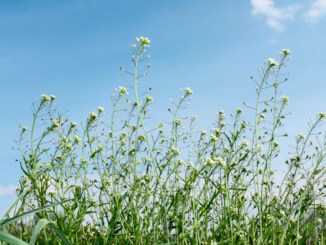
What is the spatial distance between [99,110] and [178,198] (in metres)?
1.22

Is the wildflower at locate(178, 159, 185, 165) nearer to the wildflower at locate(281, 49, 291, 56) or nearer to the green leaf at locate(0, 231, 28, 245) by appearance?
the wildflower at locate(281, 49, 291, 56)

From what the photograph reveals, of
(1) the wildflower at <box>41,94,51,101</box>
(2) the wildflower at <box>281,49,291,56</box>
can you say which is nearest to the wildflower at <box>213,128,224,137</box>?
(2) the wildflower at <box>281,49,291,56</box>

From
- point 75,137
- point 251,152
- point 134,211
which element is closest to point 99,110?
point 75,137

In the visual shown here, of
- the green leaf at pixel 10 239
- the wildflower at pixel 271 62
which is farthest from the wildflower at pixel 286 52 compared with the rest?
the green leaf at pixel 10 239

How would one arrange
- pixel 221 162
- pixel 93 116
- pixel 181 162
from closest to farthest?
pixel 221 162 < pixel 181 162 < pixel 93 116

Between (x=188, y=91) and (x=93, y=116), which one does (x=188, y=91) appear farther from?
(x=93, y=116)

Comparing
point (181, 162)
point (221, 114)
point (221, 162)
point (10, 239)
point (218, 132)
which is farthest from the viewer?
point (221, 114)

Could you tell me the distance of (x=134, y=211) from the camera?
4.30m

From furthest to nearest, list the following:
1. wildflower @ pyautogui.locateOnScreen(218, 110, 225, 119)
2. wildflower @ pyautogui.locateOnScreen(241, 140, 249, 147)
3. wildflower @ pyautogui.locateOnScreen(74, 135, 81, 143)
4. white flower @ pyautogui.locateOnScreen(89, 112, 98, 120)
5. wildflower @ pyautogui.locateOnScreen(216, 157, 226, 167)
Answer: wildflower @ pyautogui.locateOnScreen(218, 110, 225, 119)
wildflower @ pyautogui.locateOnScreen(74, 135, 81, 143)
white flower @ pyautogui.locateOnScreen(89, 112, 98, 120)
wildflower @ pyautogui.locateOnScreen(241, 140, 249, 147)
wildflower @ pyautogui.locateOnScreen(216, 157, 226, 167)

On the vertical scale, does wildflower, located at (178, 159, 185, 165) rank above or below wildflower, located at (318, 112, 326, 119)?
below

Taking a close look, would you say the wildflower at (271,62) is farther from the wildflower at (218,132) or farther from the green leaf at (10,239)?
A: the green leaf at (10,239)

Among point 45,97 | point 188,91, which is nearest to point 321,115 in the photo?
point 188,91

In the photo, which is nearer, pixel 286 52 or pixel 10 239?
pixel 10 239

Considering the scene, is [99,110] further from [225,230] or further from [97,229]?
[225,230]
